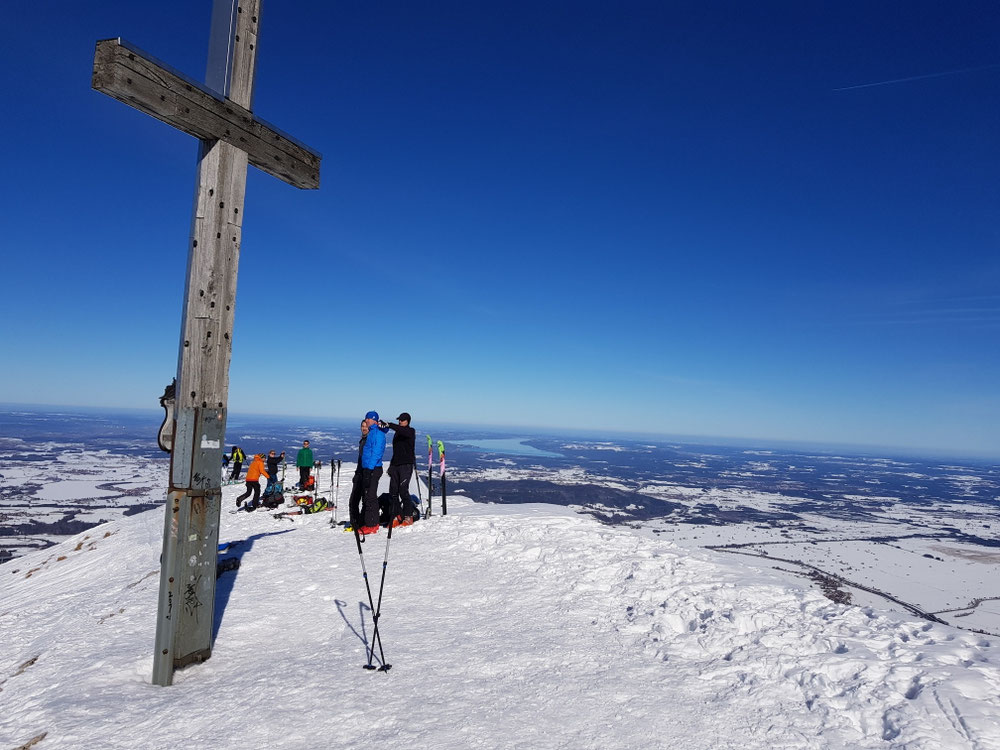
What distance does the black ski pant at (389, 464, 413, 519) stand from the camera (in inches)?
421

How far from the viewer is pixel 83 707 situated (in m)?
3.85

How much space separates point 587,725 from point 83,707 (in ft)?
13.5

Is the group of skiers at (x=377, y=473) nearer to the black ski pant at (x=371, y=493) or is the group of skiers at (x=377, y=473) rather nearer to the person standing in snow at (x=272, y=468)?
the black ski pant at (x=371, y=493)

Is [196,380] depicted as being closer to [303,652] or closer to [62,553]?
[303,652]

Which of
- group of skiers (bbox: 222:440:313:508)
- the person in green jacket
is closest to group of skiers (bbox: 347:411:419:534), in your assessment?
group of skiers (bbox: 222:440:313:508)

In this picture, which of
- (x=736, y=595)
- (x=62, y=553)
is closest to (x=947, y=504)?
(x=736, y=595)

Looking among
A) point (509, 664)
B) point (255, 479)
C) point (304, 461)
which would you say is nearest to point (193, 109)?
point (509, 664)

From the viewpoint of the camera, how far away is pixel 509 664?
484 centimetres

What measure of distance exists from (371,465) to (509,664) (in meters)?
5.75

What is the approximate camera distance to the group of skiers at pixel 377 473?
9773 mm

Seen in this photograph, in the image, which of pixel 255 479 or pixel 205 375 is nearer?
pixel 205 375

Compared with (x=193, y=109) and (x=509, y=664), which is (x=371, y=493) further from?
(x=193, y=109)

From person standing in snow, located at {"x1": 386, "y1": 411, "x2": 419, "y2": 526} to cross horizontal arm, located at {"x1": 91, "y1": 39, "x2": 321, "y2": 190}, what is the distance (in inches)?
244

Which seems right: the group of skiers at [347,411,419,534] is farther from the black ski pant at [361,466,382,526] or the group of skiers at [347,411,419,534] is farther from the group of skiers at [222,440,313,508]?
the group of skiers at [222,440,313,508]
